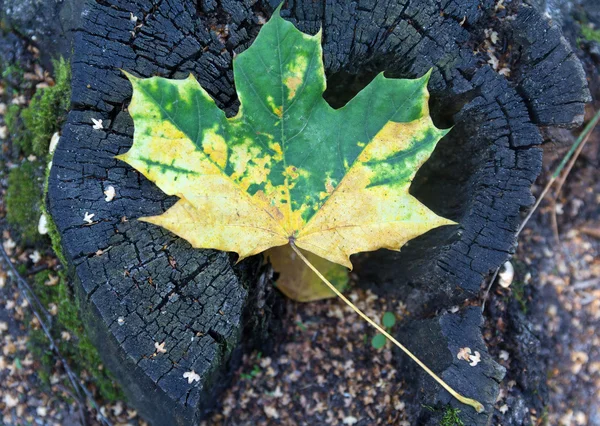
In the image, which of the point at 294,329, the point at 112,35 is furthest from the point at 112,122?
the point at 294,329

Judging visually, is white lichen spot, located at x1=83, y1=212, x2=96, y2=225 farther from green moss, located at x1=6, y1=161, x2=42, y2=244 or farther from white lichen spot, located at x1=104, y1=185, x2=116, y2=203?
green moss, located at x1=6, y1=161, x2=42, y2=244

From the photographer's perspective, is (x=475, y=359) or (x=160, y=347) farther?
(x=475, y=359)

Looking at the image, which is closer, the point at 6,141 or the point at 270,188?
the point at 270,188

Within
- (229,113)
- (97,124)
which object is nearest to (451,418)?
(229,113)

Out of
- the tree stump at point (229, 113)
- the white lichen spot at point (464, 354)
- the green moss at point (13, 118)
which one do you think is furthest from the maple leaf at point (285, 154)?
the green moss at point (13, 118)

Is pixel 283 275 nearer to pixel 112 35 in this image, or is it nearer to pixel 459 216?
pixel 459 216

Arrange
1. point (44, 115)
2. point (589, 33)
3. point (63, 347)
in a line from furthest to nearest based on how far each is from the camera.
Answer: point (589, 33) < point (63, 347) < point (44, 115)

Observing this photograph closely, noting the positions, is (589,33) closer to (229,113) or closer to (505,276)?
(505,276)

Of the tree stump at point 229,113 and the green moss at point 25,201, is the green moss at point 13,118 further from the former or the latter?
the tree stump at point 229,113
